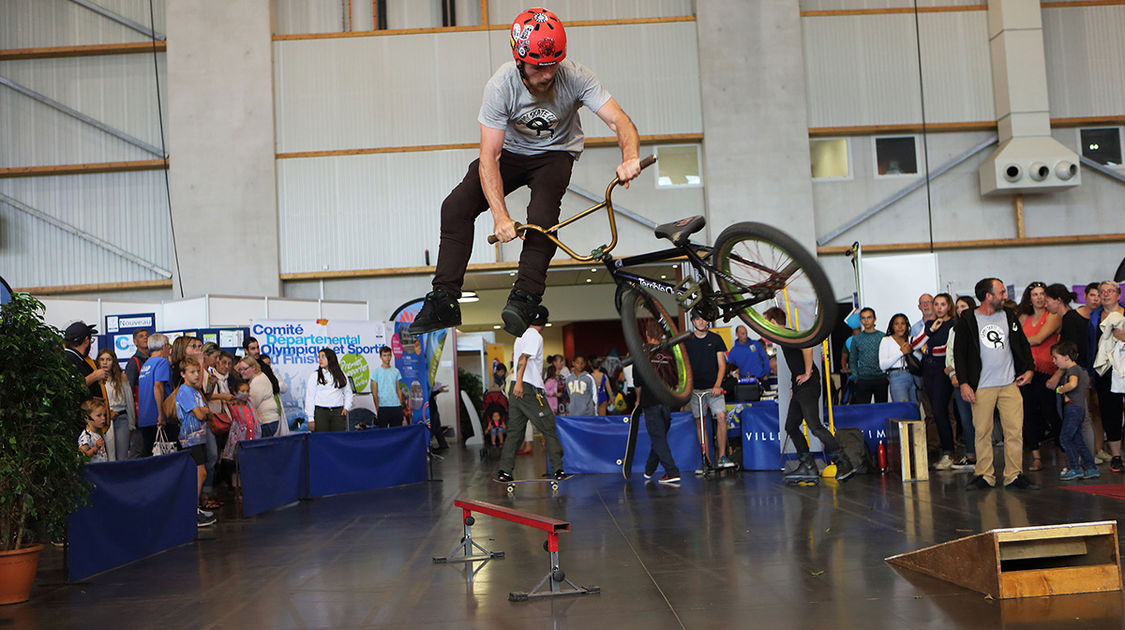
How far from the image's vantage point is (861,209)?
16.8 meters

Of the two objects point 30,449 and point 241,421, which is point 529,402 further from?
point 30,449

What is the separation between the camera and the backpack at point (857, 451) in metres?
9.62

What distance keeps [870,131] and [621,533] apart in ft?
40.9

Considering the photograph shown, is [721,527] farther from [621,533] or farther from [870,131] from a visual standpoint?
[870,131]

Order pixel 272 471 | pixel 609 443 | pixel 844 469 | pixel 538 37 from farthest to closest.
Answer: pixel 609 443, pixel 844 469, pixel 272 471, pixel 538 37

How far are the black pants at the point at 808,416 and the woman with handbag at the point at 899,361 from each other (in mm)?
1259

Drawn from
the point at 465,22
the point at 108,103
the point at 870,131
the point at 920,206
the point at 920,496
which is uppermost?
the point at 465,22

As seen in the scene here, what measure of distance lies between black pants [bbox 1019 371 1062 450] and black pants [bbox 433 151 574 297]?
706 centimetres

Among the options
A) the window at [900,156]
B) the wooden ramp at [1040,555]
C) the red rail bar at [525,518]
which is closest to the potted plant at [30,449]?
the red rail bar at [525,518]

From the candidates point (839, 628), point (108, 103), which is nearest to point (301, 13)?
point (108, 103)

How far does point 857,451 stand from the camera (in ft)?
31.6

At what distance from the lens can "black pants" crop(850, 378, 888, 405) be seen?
34.2ft

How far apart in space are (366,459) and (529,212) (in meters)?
7.33

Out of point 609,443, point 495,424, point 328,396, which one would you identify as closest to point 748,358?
point 609,443
